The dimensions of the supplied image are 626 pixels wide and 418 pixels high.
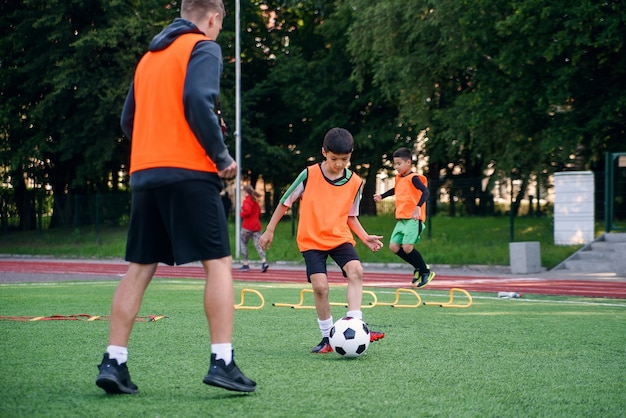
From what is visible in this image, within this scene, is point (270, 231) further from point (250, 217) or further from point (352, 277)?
point (250, 217)

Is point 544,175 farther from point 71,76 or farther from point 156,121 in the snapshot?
point 156,121

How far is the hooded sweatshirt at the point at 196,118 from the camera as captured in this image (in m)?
4.84

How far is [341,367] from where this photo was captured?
20.1ft

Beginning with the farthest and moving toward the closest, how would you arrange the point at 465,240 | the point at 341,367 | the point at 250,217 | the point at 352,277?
the point at 465,240 < the point at 250,217 < the point at 352,277 < the point at 341,367

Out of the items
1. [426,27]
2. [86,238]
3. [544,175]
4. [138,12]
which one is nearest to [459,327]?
[544,175]

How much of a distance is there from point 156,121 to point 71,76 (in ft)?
114

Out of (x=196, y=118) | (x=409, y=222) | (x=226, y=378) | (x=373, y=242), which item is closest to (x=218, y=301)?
(x=226, y=378)

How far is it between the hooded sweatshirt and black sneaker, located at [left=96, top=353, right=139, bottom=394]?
3.16ft

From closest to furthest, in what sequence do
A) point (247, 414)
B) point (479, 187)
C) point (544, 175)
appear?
point (247, 414), point (479, 187), point (544, 175)

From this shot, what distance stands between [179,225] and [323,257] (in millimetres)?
2590

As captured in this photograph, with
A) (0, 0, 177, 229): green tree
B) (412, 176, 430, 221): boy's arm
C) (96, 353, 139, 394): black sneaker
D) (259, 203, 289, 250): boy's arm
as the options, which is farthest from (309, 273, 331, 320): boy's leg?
(0, 0, 177, 229): green tree

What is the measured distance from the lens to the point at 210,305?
16.1 ft

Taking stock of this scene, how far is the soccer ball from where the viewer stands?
6539 mm

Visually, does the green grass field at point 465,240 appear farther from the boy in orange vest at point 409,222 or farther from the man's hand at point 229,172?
the man's hand at point 229,172
